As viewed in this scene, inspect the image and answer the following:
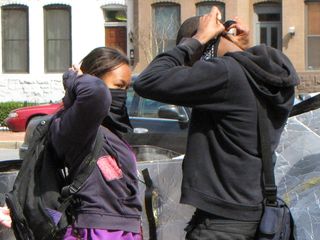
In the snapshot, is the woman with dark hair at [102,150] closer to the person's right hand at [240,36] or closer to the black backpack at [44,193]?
the black backpack at [44,193]

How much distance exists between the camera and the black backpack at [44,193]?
259 centimetres

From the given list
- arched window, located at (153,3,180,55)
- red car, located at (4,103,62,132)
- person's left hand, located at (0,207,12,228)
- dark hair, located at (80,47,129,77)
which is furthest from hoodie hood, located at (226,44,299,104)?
arched window, located at (153,3,180,55)

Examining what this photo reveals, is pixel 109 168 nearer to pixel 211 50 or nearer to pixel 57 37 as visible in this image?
pixel 211 50

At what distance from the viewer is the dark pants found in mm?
2406

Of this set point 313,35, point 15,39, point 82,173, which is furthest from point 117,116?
point 15,39

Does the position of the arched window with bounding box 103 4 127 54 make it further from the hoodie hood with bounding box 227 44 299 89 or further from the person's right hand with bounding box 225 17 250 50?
the hoodie hood with bounding box 227 44 299 89

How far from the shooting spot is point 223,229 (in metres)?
2.41

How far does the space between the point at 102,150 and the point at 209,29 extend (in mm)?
647

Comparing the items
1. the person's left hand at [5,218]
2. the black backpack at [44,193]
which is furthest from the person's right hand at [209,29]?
the person's left hand at [5,218]

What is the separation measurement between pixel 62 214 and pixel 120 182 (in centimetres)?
28

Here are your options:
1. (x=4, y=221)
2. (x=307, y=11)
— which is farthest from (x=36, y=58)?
(x=4, y=221)

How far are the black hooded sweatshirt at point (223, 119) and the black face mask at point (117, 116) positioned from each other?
0.35m

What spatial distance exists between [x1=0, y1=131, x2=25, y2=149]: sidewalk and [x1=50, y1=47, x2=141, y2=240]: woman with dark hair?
13.8m

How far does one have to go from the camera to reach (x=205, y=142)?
2475 mm
